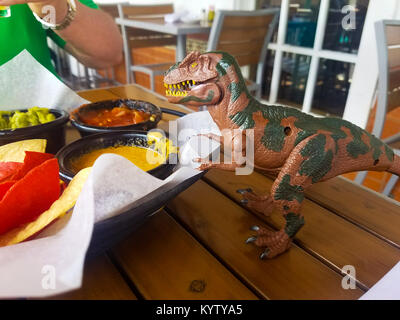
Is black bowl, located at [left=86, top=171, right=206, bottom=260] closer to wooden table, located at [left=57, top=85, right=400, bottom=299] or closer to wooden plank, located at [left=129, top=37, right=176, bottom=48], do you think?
wooden table, located at [left=57, top=85, right=400, bottom=299]

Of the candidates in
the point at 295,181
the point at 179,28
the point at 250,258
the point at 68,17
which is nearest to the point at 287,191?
the point at 295,181

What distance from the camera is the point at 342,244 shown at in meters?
0.55

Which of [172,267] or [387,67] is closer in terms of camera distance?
[172,267]

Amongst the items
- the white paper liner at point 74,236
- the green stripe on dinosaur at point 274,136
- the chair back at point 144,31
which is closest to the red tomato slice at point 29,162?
the white paper liner at point 74,236

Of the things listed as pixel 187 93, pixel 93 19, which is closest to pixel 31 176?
pixel 187 93

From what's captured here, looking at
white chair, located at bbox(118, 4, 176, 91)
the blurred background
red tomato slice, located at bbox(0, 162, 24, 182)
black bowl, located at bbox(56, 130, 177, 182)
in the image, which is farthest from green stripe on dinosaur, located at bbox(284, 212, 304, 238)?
white chair, located at bbox(118, 4, 176, 91)

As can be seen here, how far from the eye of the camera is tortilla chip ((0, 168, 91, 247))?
42 cm

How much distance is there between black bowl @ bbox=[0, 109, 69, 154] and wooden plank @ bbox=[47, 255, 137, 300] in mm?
360

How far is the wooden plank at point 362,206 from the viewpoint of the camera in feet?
1.95

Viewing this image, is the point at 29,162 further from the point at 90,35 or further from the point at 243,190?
the point at 90,35

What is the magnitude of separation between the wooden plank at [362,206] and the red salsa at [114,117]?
1.57 ft

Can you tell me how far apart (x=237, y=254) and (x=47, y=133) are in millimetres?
516

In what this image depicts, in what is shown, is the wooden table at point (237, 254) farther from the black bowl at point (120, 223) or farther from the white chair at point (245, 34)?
the white chair at point (245, 34)

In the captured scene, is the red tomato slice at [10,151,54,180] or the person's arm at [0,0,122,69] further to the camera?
the person's arm at [0,0,122,69]
